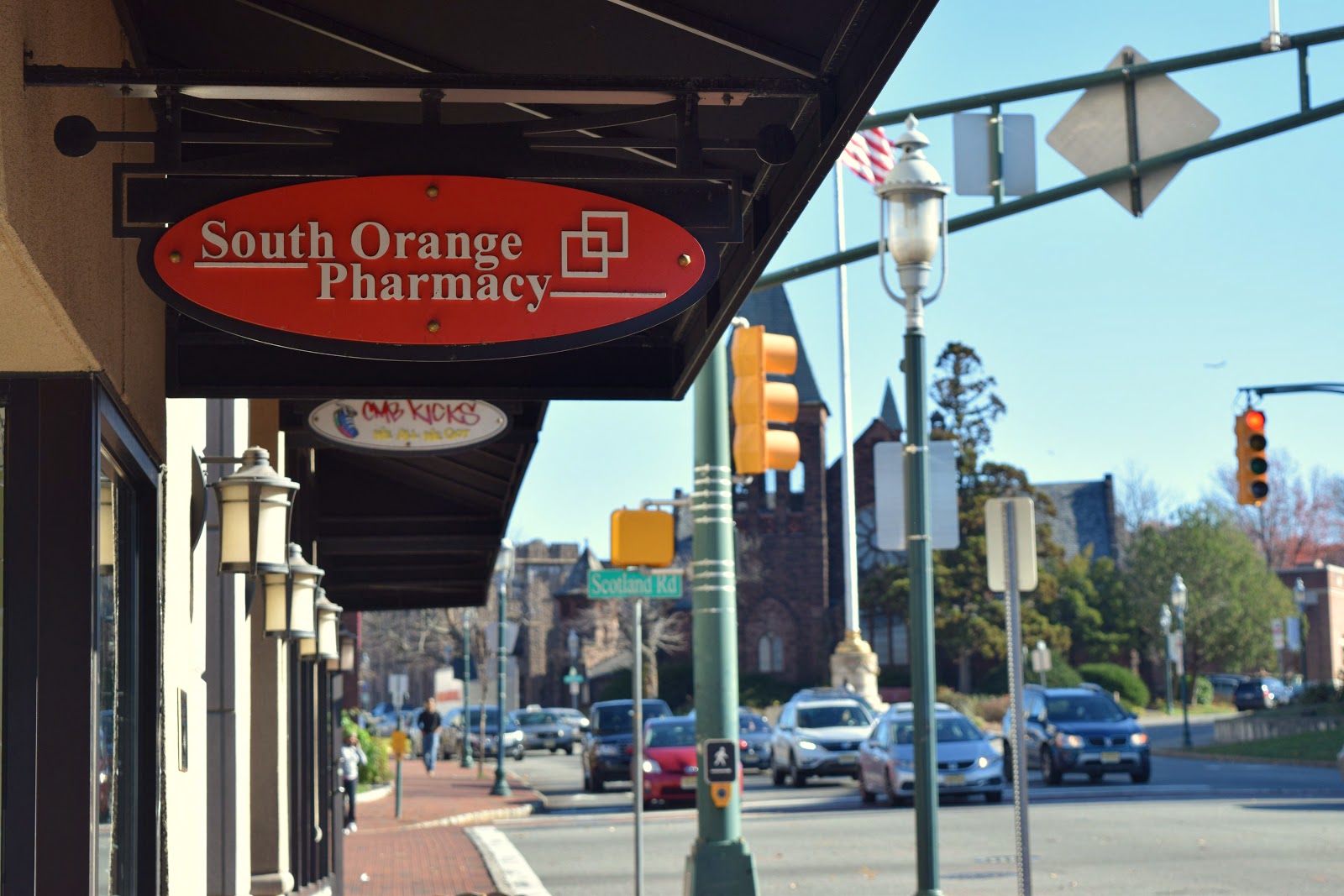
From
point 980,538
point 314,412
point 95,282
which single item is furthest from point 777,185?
point 980,538

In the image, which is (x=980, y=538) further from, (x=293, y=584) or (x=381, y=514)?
(x=293, y=584)

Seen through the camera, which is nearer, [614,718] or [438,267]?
[438,267]

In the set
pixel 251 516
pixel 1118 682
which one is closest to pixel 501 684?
pixel 251 516

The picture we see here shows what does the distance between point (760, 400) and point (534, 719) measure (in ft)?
155

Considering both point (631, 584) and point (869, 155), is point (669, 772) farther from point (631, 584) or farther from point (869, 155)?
point (631, 584)

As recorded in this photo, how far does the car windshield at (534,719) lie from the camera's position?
187ft

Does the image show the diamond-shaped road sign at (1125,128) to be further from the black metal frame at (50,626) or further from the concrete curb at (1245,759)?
the concrete curb at (1245,759)

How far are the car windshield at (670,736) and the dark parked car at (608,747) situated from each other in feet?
8.09

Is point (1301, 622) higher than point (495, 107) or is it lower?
lower

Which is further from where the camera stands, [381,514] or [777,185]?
[381,514]

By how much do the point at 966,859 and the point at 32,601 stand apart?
537 inches

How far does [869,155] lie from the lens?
1005 inches

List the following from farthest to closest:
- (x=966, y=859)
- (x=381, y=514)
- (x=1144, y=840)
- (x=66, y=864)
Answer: (x=1144, y=840) → (x=966, y=859) → (x=381, y=514) → (x=66, y=864)

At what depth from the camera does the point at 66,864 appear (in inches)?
152
